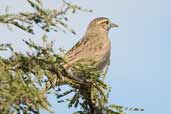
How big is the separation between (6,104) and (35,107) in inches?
18.4

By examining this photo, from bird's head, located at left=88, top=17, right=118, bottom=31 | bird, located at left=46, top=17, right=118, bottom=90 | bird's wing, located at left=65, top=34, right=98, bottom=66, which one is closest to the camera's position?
bird, located at left=46, top=17, right=118, bottom=90

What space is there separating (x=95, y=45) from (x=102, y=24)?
204cm

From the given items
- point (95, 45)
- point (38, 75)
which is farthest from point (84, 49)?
point (38, 75)

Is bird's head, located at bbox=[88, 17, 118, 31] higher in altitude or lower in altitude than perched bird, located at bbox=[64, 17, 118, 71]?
higher

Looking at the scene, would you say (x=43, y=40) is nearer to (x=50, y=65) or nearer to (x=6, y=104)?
(x=50, y=65)

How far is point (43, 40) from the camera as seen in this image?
5531mm

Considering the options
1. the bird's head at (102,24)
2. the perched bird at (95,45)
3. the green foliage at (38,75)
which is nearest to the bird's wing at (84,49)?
the perched bird at (95,45)

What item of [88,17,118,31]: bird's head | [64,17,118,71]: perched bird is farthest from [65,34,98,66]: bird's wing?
[88,17,118,31]: bird's head

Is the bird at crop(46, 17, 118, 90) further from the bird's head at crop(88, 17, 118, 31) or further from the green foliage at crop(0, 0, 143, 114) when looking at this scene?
the green foliage at crop(0, 0, 143, 114)

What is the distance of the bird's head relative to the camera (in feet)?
51.8

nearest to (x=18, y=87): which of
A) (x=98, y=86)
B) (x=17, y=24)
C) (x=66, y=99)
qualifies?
(x=17, y=24)

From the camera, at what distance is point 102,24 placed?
1583cm

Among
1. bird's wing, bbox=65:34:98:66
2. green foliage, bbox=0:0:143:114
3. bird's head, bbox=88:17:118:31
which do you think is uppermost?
bird's head, bbox=88:17:118:31

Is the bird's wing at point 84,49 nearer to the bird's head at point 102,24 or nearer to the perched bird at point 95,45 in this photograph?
the perched bird at point 95,45
